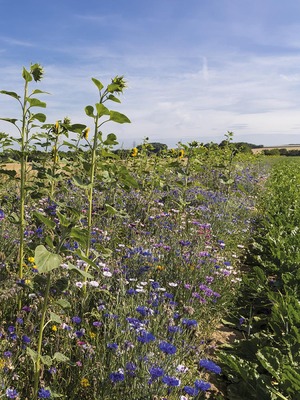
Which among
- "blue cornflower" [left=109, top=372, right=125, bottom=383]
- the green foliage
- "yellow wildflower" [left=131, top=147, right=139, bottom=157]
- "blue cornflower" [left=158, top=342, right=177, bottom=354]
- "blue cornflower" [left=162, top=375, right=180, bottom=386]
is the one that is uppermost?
"yellow wildflower" [left=131, top=147, right=139, bottom=157]

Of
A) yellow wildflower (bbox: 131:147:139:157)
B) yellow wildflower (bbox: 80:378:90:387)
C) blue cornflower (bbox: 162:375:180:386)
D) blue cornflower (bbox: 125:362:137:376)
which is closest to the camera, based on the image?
blue cornflower (bbox: 162:375:180:386)

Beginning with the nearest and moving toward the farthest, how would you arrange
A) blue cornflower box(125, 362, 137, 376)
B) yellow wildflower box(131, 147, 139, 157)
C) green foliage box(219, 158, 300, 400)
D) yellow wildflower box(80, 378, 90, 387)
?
blue cornflower box(125, 362, 137, 376) → yellow wildflower box(80, 378, 90, 387) → green foliage box(219, 158, 300, 400) → yellow wildflower box(131, 147, 139, 157)

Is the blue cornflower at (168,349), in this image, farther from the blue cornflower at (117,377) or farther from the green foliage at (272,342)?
the green foliage at (272,342)

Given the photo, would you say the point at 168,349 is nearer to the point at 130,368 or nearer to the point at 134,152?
the point at 130,368

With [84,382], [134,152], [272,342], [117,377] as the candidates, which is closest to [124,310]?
[84,382]

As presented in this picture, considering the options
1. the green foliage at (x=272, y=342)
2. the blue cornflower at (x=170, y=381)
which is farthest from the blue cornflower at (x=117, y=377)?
the green foliage at (x=272, y=342)

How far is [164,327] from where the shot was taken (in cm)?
277

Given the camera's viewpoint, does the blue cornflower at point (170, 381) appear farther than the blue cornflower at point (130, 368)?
No

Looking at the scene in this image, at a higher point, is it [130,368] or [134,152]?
[134,152]

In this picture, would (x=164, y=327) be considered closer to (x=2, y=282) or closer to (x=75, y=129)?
(x=2, y=282)

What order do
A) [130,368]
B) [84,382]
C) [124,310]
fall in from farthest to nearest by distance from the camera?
[124,310] → [84,382] → [130,368]

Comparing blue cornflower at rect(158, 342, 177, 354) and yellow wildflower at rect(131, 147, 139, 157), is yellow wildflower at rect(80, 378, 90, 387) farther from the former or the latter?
yellow wildflower at rect(131, 147, 139, 157)

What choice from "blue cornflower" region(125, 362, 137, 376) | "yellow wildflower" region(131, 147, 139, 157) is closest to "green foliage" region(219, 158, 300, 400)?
"blue cornflower" region(125, 362, 137, 376)

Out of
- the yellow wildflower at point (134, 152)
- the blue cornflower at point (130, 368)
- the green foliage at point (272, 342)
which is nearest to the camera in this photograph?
the blue cornflower at point (130, 368)
